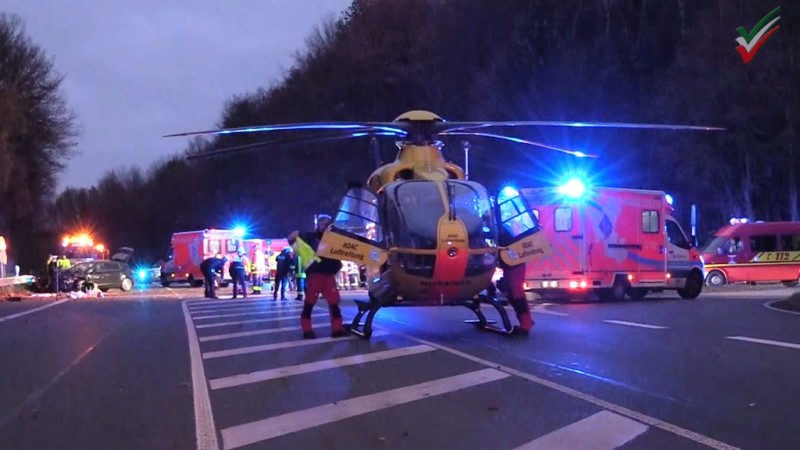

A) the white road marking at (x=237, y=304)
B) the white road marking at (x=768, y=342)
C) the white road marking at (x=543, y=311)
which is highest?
the white road marking at (x=237, y=304)

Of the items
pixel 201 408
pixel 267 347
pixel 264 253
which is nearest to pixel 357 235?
pixel 267 347

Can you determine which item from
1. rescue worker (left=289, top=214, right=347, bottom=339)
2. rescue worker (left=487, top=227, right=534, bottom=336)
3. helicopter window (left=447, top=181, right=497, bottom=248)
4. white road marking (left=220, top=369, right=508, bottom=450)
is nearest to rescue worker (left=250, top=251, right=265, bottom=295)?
rescue worker (left=289, top=214, right=347, bottom=339)

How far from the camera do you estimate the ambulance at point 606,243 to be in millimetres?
24344

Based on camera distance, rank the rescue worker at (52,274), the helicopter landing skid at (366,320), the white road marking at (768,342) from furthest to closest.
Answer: the rescue worker at (52,274) → the helicopter landing skid at (366,320) → the white road marking at (768,342)

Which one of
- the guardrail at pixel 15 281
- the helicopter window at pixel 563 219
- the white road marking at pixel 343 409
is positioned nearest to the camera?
the white road marking at pixel 343 409

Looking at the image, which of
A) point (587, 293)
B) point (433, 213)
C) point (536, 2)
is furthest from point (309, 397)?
point (536, 2)

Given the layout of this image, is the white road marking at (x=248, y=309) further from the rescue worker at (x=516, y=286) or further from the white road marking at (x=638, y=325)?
the rescue worker at (x=516, y=286)

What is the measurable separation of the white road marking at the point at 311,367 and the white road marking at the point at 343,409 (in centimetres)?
173

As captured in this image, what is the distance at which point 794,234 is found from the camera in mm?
35156

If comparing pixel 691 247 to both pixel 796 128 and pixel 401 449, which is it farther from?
pixel 401 449

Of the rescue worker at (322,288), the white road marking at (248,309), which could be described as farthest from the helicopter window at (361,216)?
the white road marking at (248,309)

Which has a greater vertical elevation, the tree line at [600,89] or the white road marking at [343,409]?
the tree line at [600,89]

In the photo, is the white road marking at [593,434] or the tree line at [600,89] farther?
the tree line at [600,89]

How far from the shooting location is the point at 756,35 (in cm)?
3431
